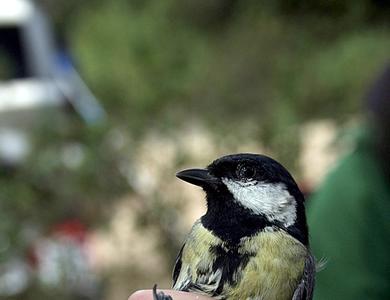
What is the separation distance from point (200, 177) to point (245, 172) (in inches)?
3.4

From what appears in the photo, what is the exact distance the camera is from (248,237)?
5.34 feet

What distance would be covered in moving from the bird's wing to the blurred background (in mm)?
1768

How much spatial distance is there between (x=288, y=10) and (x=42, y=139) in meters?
1.33

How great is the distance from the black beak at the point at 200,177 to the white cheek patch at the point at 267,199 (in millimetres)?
24

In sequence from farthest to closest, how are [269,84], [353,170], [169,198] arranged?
[269,84] → [169,198] → [353,170]

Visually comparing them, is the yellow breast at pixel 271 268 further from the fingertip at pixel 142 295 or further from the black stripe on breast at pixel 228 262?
the fingertip at pixel 142 295

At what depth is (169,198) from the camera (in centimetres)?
386

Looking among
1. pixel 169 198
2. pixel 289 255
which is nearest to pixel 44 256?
pixel 169 198

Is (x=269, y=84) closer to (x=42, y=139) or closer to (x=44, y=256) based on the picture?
(x=42, y=139)

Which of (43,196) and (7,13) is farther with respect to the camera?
(7,13)

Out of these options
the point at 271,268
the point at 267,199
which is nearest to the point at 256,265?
the point at 271,268

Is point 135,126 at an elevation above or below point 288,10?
below

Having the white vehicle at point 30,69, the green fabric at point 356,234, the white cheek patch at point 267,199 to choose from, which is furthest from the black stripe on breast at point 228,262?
the white vehicle at point 30,69

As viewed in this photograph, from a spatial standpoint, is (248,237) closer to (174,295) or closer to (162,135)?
(174,295)
